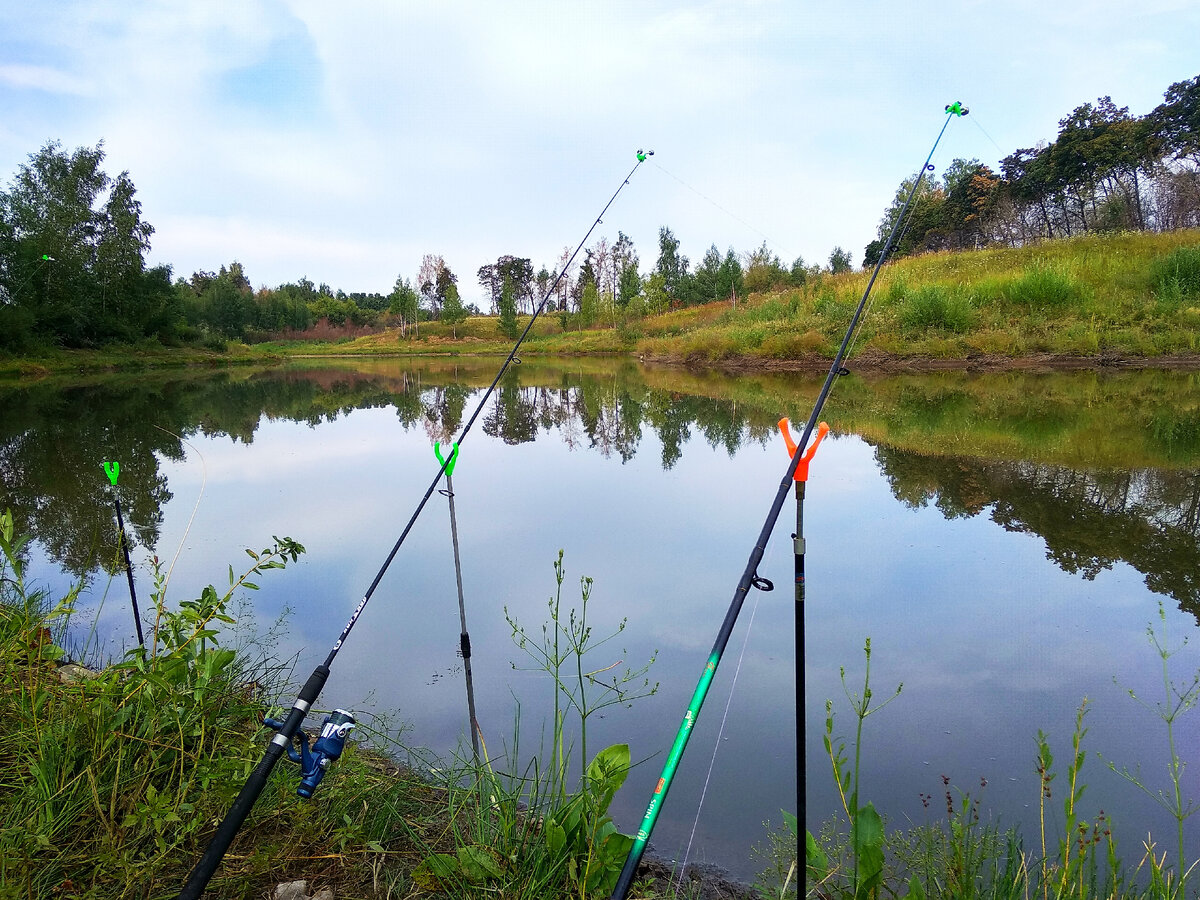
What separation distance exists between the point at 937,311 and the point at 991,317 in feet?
3.83

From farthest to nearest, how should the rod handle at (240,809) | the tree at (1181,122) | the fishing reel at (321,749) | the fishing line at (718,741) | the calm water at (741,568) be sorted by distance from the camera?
the tree at (1181,122) < the calm water at (741,568) < the fishing line at (718,741) < the fishing reel at (321,749) < the rod handle at (240,809)

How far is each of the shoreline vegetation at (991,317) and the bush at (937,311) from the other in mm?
23

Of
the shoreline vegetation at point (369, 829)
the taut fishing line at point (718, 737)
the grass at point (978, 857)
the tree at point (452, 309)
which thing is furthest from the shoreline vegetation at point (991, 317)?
the tree at point (452, 309)

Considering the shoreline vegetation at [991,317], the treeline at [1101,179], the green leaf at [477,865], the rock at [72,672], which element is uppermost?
the treeline at [1101,179]

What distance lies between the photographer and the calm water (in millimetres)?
2523

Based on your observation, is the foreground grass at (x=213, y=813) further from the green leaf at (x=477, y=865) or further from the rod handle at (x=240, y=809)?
the rod handle at (x=240, y=809)

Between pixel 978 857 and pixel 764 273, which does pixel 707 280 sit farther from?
pixel 978 857

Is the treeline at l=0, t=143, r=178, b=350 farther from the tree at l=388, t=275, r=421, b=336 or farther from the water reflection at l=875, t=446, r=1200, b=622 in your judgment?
the water reflection at l=875, t=446, r=1200, b=622

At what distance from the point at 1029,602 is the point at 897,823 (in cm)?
204

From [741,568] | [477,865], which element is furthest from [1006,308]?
[477,865]

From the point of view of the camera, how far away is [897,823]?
2.16 meters

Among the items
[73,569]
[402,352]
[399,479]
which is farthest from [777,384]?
[402,352]

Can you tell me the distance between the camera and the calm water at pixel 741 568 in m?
2.52

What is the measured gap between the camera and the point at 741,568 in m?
4.33
